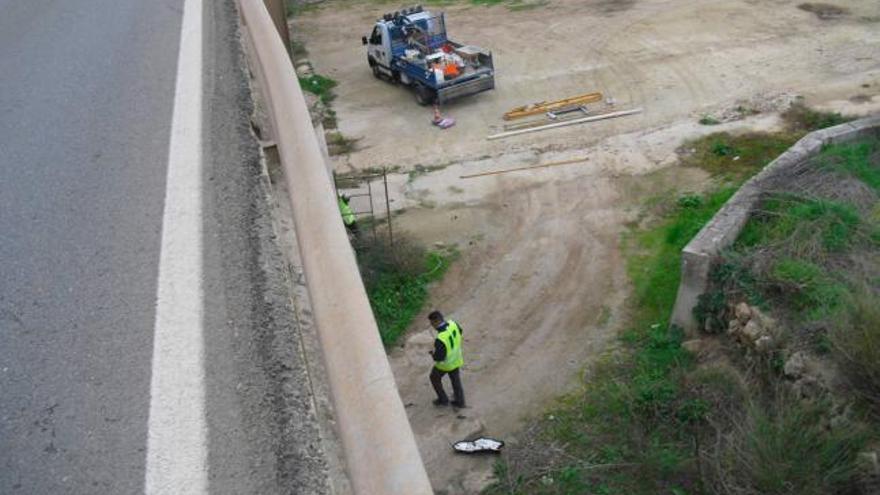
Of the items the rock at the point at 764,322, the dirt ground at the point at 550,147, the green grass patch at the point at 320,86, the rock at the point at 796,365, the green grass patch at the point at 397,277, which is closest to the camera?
the rock at the point at 796,365

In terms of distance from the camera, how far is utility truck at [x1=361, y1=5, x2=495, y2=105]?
20.6m

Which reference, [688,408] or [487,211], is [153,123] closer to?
[688,408]

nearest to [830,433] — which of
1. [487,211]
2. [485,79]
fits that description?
[487,211]

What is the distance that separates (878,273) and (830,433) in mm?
2498

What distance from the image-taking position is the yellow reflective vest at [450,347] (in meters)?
10.4

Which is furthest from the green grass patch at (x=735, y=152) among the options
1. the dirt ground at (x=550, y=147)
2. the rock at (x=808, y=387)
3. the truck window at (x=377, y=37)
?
Answer: the truck window at (x=377, y=37)

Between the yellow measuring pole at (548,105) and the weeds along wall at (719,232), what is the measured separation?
25.0 ft

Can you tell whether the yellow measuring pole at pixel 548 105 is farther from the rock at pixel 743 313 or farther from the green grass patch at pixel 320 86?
the rock at pixel 743 313

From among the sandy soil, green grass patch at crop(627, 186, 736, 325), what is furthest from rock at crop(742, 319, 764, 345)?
the sandy soil

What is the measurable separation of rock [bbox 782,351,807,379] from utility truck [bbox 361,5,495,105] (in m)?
13.0

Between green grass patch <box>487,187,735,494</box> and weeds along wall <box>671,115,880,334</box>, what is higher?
weeds along wall <box>671,115,880,334</box>

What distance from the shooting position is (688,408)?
9469mm

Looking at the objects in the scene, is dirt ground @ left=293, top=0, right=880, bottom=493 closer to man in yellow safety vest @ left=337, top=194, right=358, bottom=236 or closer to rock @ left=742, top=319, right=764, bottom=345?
man in yellow safety vest @ left=337, top=194, right=358, bottom=236

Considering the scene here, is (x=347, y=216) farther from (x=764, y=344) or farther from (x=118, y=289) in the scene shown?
(x=118, y=289)
